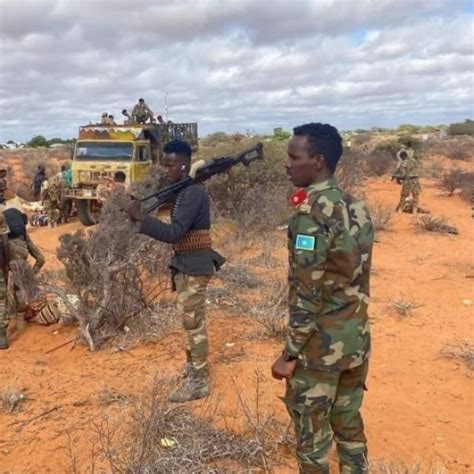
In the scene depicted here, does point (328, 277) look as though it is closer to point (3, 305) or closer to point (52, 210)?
point (3, 305)

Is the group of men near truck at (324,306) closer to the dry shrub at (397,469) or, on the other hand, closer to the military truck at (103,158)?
the dry shrub at (397,469)

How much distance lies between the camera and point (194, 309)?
4.14 m

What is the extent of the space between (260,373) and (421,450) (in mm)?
1421

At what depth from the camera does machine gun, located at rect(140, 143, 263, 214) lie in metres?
4.01

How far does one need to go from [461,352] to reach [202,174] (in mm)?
2799

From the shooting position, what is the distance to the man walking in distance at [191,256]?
Result: 393 cm

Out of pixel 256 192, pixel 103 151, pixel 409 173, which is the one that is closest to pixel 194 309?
pixel 256 192

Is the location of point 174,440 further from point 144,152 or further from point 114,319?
point 144,152

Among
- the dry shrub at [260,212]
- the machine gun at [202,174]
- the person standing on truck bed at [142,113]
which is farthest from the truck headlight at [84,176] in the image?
the machine gun at [202,174]

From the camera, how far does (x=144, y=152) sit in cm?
1381

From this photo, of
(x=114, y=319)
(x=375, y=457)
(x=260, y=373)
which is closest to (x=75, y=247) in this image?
(x=114, y=319)

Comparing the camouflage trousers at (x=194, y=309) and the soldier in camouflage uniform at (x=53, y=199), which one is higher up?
the camouflage trousers at (x=194, y=309)

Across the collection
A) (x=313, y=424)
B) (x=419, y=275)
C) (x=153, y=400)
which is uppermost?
(x=313, y=424)

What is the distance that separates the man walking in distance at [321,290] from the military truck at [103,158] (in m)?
10.8
